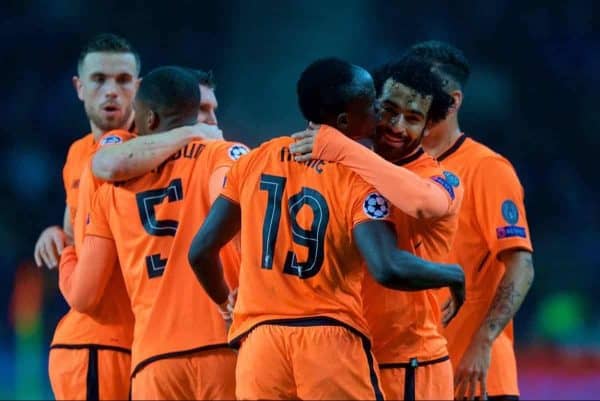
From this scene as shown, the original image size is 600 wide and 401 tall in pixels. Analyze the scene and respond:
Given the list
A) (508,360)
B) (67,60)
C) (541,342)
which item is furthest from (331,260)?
(67,60)

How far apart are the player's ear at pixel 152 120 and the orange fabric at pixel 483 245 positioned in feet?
3.68

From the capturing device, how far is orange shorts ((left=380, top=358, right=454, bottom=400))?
3.62 meters

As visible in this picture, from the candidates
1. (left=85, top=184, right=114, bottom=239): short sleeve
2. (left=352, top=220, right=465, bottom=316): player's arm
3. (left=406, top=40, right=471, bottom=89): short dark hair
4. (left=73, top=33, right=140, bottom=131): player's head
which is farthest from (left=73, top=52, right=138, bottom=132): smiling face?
(left=352, top=220, right=465, bottom=316): player's arm

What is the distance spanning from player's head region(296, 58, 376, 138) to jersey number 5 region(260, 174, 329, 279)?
0.79ft

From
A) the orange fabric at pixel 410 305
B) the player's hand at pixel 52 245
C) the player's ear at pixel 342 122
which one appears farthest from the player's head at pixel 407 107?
the player's hand at pixel 52 245

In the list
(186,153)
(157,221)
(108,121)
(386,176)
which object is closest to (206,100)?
(108,121)

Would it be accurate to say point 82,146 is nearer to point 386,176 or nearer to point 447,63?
point 447,63

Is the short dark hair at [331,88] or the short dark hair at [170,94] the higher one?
the short dark hair at [170,94]

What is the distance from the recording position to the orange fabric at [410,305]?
11.9ft

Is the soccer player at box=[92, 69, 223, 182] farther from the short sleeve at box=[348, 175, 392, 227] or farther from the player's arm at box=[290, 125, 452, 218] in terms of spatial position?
the short sleeve at box=[348, 175, 392, 227]

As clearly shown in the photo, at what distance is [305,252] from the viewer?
3.43 metres

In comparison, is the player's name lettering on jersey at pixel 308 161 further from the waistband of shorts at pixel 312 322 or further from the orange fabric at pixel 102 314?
the orange fabric at pixel 102 314

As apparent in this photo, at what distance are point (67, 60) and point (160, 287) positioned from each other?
10.3ft

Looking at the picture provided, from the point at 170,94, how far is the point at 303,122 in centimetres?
261
